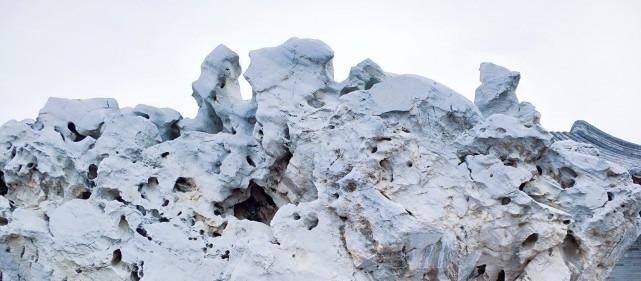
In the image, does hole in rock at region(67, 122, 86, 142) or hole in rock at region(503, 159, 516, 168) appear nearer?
hole in rock at region(503, 159, 516, 168)

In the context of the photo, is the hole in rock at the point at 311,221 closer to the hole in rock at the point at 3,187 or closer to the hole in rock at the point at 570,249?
the hole in rock at the point at 570,249

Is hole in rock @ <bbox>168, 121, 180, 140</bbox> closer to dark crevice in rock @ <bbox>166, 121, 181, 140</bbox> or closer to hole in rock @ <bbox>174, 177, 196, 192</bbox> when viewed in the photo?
dark crevice in rock @ <bbox>166, 121, 181, 140</bbox>

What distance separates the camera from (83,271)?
661 cm

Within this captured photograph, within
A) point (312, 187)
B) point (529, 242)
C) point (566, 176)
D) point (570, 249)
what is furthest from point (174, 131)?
point (570, 249)

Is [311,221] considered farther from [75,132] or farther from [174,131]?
[75,132]

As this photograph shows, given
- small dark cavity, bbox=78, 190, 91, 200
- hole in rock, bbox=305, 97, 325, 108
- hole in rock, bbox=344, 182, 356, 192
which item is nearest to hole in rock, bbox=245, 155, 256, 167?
hole in rock, bbox=305, 97, 325, 108

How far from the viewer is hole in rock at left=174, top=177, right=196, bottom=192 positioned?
22.7ft

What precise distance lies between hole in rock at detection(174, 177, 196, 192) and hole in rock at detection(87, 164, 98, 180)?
2.98 ft

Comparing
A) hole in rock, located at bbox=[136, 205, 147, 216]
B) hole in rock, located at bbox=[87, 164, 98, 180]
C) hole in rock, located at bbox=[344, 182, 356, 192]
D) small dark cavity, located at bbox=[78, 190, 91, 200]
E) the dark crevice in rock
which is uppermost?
hole in rock, located at bbox=[344, 182, 356, 192]

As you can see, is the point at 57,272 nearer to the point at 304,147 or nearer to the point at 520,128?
the point at 304,147

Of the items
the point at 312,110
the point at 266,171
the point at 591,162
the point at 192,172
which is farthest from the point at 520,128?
the point at 192,172

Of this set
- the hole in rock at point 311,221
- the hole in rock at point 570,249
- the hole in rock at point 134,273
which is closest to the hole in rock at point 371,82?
the hole in rock at point 311,221

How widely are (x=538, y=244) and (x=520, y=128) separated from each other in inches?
40.6

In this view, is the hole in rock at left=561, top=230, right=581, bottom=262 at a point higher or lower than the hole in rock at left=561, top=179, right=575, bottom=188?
lower
